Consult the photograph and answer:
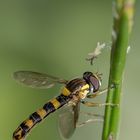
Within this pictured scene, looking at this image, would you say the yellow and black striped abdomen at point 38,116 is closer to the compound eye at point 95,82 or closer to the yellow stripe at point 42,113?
the yellow stripe at point 42,113

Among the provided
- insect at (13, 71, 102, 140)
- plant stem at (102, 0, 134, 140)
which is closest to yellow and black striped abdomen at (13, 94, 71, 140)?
insect at (13, 71, 102, 140)

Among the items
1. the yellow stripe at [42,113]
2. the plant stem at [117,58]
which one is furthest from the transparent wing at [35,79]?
the plant stem at [117,58]

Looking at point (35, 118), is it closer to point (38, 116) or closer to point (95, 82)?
point (38, 116)

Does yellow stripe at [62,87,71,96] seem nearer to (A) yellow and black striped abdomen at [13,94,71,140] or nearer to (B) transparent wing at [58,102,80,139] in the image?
(A) yellow and black striped abdomen at [13,94,71,140]

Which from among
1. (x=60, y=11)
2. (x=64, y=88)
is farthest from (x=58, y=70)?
(x=60, y=11)

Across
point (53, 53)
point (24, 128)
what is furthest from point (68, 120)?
point (53, 53)

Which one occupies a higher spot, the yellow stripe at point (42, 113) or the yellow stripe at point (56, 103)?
the yellow stripe at point (56, 103)

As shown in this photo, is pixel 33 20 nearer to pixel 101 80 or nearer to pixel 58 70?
pixel 58 70
